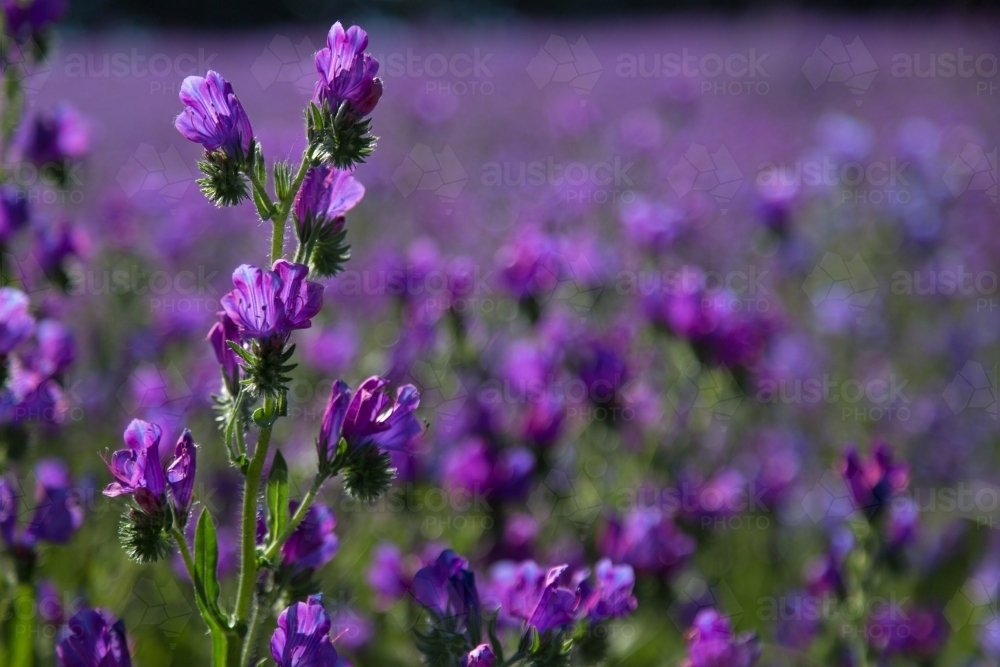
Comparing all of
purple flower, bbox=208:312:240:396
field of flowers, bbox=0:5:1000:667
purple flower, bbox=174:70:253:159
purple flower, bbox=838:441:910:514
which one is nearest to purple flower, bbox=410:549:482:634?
field of flowers, bbox=0:5:1000:667

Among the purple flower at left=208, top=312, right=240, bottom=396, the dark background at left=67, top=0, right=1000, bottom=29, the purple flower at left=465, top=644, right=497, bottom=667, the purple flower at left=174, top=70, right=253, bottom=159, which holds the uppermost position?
the purple flower at left=174, top=70, right=253, bottom=159

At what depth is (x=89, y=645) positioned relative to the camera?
1.25 metres

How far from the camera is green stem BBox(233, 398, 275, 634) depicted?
1.21 m

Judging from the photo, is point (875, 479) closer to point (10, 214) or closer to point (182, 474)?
point (182, 474)

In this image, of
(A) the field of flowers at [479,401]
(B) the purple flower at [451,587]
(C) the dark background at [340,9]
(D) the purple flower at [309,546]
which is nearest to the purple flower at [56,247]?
(A) the field of flowers at [479,401]

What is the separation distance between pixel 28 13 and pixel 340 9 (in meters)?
28.9

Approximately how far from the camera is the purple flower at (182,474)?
124 centimetres

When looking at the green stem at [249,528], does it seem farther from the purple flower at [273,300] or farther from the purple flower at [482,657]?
the purple flower at [482,657]

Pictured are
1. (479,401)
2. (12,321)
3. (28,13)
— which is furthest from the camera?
(479,401)

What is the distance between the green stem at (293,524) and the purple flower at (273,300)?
195 millimetres

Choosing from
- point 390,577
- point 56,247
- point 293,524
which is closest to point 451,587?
point 293,524

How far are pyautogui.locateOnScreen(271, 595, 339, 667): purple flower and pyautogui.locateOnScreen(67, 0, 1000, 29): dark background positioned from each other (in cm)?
2614

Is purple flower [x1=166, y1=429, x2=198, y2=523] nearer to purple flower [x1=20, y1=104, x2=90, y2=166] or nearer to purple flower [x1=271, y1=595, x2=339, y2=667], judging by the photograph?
purple flower [x1=271, y1=595, x2=339, y2=667]

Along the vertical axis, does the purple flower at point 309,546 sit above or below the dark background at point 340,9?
above
